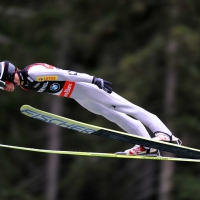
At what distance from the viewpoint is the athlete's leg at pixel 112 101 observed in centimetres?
707

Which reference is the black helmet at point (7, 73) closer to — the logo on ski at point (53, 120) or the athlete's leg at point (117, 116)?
the logo on ski at point (53, 120)

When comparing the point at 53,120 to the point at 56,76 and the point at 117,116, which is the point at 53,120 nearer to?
the point at 56,76

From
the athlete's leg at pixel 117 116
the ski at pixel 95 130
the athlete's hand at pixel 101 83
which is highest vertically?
the athlete's hand at pixel 101 83

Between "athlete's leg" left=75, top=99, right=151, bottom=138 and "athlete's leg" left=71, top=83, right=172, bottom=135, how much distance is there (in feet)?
0.26

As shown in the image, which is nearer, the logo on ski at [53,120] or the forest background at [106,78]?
the logo on ski at [53,120]

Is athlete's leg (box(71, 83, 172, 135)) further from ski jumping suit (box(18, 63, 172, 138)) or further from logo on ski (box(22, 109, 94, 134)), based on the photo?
logo on ski (box(22, 109, 94, 134))

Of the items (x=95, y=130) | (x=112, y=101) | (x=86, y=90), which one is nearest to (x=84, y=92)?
(x=86, y=90)

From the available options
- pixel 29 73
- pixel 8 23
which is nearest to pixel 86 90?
pixel 29 73

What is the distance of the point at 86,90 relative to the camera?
7074 millimetres

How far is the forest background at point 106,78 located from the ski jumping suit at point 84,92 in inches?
209

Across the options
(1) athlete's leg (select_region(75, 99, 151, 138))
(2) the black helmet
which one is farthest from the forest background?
(2) the black helmet

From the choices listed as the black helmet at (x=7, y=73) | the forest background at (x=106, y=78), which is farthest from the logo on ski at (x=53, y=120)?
the forest background at (x=106, y=78)

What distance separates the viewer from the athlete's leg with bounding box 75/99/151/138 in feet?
23.8

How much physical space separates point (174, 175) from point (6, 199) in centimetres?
358
